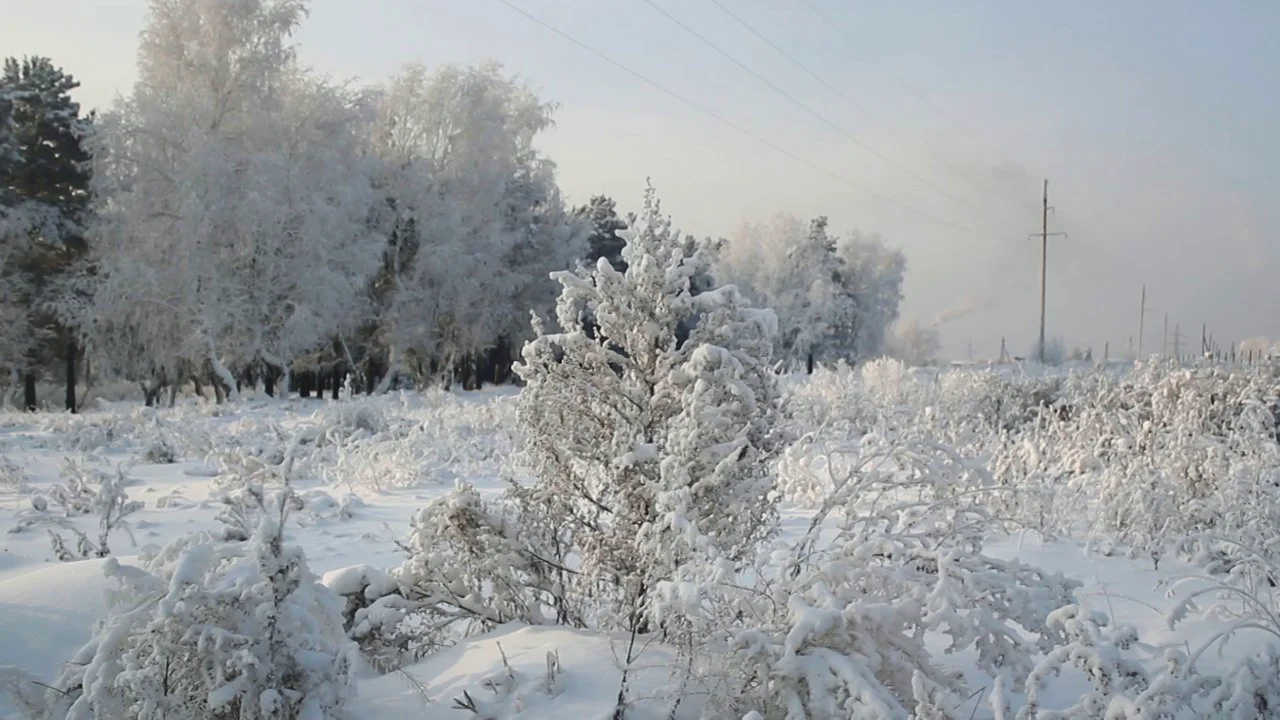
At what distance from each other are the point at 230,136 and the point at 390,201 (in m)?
6.91

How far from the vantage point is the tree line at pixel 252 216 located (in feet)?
78.3

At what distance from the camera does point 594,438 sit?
3957mm

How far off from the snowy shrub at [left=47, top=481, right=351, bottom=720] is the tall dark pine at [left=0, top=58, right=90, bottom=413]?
2707 cm

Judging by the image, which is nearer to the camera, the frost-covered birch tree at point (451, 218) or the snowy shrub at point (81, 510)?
the snowy shrub at point (81, 510)

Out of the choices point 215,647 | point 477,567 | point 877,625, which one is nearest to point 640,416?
point 477,567

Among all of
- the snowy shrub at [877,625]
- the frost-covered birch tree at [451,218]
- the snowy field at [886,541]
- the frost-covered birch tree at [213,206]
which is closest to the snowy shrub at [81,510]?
the snowy field at [886,541]

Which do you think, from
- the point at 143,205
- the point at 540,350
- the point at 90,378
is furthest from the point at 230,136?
the point at 540,350

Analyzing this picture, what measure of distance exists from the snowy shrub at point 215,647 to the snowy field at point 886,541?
0.21 metres

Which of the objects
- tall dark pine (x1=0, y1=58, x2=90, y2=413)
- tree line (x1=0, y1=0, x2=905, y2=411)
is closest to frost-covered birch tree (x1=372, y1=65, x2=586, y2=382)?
tree line (x1=0, y1=0, x2=905, y2=411)

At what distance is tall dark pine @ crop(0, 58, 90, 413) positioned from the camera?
1032 inches

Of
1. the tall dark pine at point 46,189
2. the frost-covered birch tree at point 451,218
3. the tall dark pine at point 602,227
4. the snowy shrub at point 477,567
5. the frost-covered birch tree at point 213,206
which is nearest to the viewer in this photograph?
the snowy shrub at point 477,567

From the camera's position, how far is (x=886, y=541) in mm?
3254

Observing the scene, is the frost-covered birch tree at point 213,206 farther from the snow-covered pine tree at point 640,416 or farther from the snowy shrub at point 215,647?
the snowy shrub at point 215,647

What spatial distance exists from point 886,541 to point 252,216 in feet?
76.8
